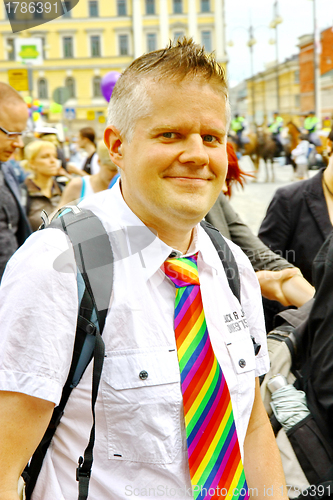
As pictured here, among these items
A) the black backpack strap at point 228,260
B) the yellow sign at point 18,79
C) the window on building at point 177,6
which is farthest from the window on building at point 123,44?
the black backpack strap at point 228,260

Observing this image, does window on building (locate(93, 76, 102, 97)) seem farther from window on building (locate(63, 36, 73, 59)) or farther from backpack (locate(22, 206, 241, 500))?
backpack (locate(22, 206, 241, 500))

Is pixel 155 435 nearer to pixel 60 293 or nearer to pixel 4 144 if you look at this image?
pixel 60 293

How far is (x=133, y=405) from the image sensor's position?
1234 millimetres

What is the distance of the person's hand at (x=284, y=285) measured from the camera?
2412 mm

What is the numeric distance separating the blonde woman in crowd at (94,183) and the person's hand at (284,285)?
185cm

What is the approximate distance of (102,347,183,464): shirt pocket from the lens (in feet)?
4.04

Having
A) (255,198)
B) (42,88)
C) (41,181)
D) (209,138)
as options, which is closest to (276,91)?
(255,198)

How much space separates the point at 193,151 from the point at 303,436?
3.55 feet

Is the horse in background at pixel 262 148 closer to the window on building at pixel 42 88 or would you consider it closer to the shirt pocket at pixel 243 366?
the shirt pocket at pixel 243 366

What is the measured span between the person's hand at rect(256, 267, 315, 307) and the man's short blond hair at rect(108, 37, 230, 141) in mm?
1225

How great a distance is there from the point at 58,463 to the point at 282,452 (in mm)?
895

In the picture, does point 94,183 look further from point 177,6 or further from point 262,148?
point 177,6

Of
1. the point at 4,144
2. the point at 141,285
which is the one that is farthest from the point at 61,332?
the point at 4,144

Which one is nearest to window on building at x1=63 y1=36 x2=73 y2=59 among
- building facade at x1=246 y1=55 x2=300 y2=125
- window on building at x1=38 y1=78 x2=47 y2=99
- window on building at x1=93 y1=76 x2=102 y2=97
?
window on building at x1=38 y1=78 x2=47 y2=99
